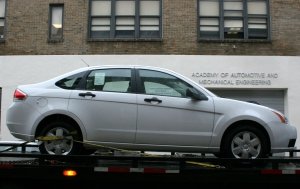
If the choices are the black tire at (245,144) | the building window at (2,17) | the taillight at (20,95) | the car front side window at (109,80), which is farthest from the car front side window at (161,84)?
the building window at (2,17)

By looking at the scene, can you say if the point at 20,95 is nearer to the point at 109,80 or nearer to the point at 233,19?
the point at 109,80

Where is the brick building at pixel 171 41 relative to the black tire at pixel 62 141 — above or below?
above

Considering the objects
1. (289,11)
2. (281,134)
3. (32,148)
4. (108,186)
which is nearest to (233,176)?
(281,134)

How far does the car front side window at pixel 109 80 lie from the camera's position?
6995 millimetres

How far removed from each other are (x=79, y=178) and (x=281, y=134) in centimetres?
307

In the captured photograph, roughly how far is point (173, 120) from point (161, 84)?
61 cm

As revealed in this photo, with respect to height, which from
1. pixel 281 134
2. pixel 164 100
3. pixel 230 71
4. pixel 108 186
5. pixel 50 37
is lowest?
pixel 108 186

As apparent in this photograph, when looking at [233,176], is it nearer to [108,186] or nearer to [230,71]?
[108,186]

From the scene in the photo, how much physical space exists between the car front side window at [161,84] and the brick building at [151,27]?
33.4ft

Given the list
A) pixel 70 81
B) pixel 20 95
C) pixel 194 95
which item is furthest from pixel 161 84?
pixel 20 95

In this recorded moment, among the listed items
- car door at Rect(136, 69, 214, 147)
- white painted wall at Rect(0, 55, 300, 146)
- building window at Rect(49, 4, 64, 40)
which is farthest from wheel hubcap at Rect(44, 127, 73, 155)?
building window at Rect(49, 4, 64, 40)

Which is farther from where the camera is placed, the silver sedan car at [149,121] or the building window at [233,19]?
the building window at [233,19]

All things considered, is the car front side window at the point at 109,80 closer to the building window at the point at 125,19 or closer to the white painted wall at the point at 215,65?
the white painted wall at the point at 215,65

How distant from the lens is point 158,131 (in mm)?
6758
